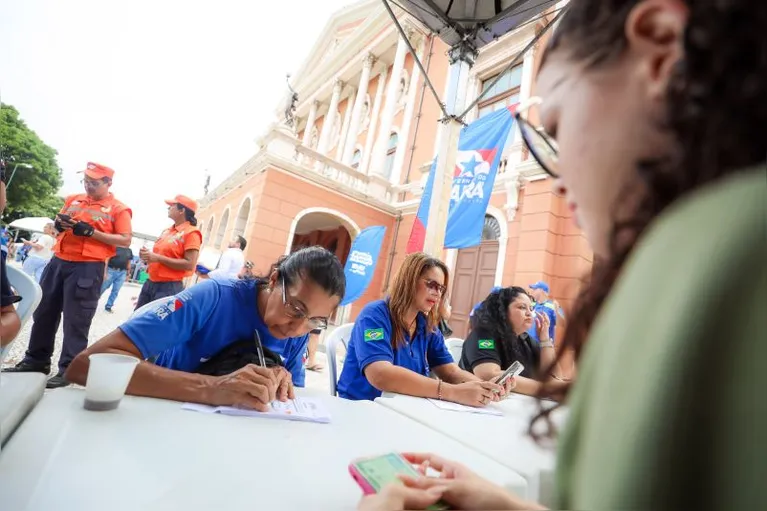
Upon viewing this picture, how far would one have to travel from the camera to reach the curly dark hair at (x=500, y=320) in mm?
2344

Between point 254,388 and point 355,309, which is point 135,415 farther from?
point 355,309

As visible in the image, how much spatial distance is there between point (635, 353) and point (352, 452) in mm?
811

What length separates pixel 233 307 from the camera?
1.43 m

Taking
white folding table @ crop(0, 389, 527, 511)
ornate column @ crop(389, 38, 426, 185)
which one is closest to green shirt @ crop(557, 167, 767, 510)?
white folding table @ crop(0, 389, 527, 511)

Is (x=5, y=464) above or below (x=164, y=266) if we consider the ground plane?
below

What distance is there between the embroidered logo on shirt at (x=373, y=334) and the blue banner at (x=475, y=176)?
2.44 metres

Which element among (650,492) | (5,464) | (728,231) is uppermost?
(728,231)

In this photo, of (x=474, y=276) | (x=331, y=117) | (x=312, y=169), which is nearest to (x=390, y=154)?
(x=312, y=169)

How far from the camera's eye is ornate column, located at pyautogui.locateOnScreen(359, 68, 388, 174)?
35.3 feet

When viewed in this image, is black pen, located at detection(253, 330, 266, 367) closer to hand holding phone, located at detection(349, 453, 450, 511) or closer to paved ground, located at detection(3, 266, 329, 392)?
hand holding phone, located at detection(349, 453, 450, 511)

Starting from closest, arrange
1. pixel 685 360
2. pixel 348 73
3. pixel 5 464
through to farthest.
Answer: pixel 685 360, pixel 5 464, pixel 348 73

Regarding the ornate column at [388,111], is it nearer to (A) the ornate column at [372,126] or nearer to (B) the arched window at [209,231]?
(A) the ornate column at [372,126]

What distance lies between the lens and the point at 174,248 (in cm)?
339

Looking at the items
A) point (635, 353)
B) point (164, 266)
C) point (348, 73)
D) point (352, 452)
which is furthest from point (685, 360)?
point (348, 73)
